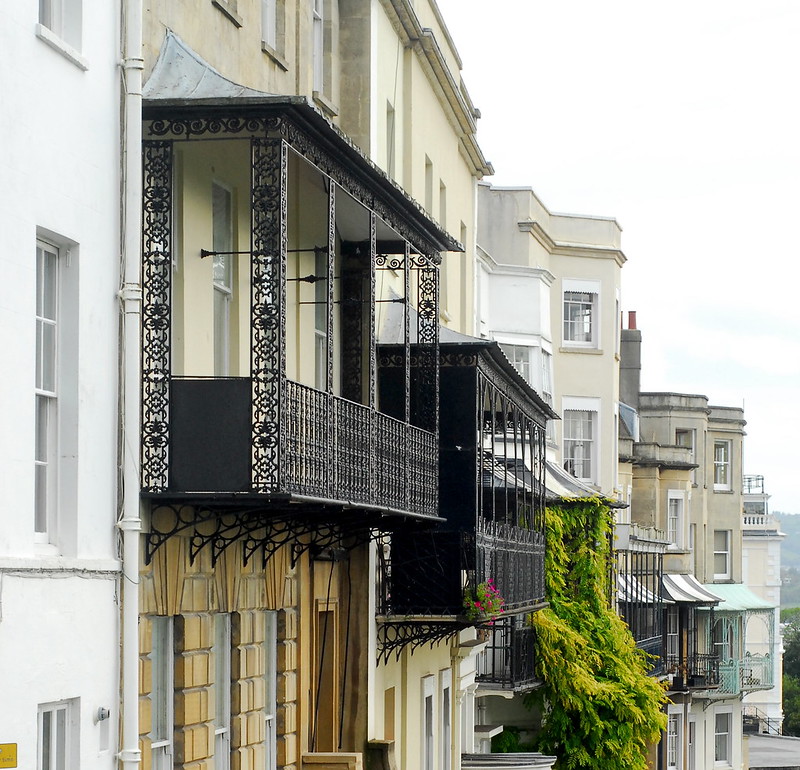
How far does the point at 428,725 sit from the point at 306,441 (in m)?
13.2

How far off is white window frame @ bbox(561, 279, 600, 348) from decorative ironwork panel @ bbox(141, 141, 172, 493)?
3132 centimetres

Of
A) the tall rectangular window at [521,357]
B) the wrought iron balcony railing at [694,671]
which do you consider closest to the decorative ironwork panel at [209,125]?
the tall rectangular window at [521,357]

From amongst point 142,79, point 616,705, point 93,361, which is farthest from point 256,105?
point 616,705

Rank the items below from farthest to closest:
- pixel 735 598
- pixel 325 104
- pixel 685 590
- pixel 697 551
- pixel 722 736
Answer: pixel 735 598
pixel 697 551
pixel 722 736
pixel 685 590
pixel 325 104

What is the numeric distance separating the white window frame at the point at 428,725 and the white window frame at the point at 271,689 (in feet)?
26.9

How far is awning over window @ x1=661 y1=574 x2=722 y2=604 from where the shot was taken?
171 feet

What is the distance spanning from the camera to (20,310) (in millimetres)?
11461

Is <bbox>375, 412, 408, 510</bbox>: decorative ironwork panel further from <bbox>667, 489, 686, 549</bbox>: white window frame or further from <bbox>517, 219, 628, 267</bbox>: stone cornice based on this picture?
<bbox>667, 489, 686, 549</bbox>: white window frame

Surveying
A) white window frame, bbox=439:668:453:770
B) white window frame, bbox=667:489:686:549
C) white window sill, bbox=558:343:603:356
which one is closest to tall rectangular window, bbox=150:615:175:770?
white window frame, bbox=439:668:453:770

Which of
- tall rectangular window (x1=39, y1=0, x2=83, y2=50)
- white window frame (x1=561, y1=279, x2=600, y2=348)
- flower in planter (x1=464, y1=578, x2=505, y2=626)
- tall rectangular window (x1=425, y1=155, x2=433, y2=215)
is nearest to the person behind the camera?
tall rectangular window (x1=39, y1=0, x2=83, y2=50)

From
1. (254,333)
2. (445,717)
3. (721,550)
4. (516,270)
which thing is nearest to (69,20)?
(254,333)

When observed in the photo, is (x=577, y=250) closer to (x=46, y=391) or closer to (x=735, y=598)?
(x=735, y=598)

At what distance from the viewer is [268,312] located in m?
13.7

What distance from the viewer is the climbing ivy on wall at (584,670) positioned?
3394cm
